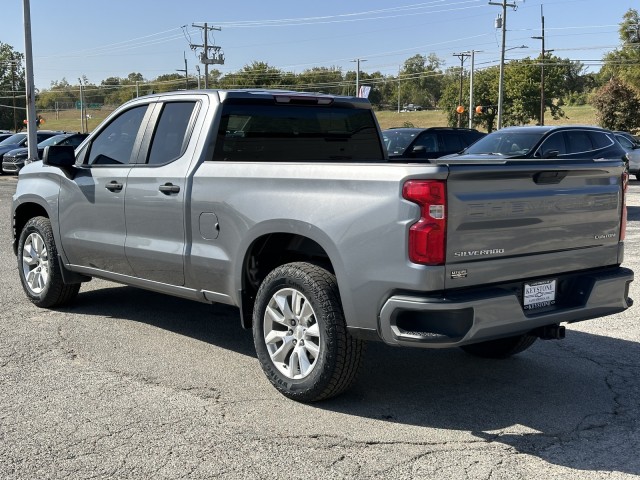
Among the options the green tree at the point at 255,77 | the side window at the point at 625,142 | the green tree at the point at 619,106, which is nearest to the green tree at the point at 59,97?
the green tree at the point at 255,77

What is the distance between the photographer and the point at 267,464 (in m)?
3.93

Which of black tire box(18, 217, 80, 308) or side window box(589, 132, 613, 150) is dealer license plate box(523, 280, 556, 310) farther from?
side window box(589, 132, 613, 150)

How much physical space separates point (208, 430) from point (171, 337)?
2115 mm

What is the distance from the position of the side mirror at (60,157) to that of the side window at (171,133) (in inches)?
38.2

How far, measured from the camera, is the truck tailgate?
4.23 metres

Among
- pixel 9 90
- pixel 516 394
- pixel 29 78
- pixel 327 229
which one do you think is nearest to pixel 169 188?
pixel 327 229

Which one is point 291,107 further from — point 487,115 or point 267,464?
point 487,115

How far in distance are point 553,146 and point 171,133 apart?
9555mm

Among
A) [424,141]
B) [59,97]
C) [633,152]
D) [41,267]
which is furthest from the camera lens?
[59,97]

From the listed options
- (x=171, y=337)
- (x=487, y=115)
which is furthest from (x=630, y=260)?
(x=487, y=115)

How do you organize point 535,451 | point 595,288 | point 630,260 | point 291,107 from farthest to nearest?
point 630,260
point 291,107
point 595,288
point 535,451

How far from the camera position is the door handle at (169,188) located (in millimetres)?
5621

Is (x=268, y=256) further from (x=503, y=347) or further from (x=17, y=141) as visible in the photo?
(x=17, y=141)

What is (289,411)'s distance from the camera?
15.5ft
